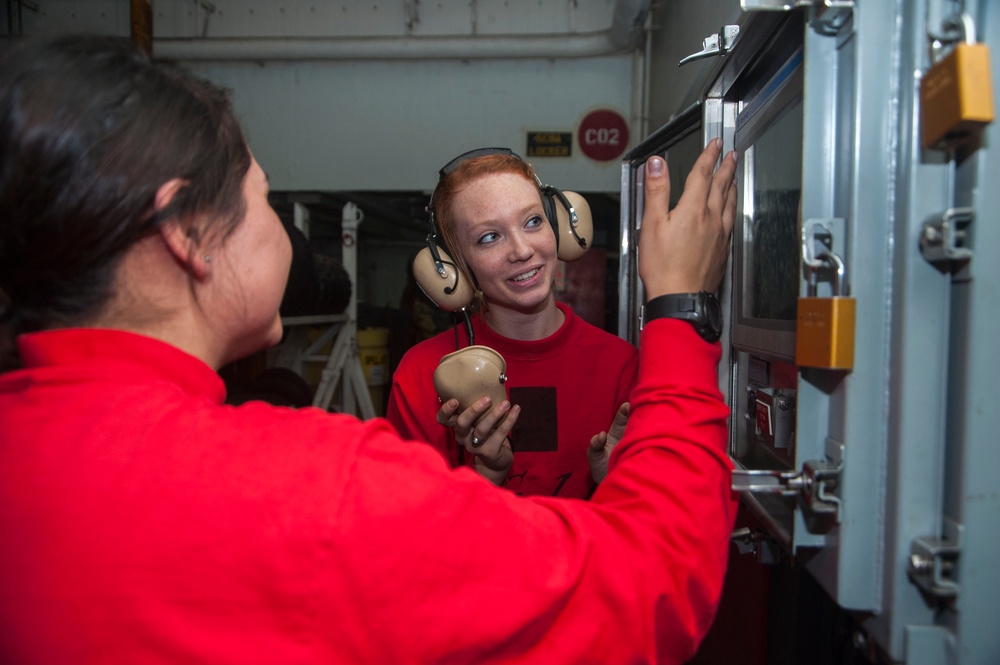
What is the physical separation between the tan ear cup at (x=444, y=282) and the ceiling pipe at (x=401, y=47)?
110 inches

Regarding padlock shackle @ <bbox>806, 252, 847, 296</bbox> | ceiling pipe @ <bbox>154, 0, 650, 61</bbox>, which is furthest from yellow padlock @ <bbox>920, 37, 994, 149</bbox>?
ceiling pipe @ <bbox>154, 0, 650, 61</bbox>

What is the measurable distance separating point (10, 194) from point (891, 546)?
0.96 meters

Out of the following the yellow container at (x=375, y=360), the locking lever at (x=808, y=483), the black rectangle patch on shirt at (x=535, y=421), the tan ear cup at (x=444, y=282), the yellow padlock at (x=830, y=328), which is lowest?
the yellow container at (x=375, y=360)

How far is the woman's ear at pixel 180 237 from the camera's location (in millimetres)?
595

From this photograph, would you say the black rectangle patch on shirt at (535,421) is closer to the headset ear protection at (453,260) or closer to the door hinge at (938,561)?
the headset ear protection at (453,260)

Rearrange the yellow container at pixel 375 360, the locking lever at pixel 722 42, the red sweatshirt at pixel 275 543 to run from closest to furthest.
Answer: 1. the red sweatshirt at pixel 275 543
2. the locking lever at pixel 722 42
3. the yellow container at pixel 375 360

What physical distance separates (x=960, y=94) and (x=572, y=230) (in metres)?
0.85

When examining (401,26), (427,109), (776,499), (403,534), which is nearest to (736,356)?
(776,499)

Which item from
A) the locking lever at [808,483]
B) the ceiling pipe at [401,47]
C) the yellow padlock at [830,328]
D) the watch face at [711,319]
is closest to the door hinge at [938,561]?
the locking lever at [808,483]

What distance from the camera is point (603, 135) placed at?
3.78m

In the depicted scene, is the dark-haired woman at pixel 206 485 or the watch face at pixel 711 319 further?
the watch face at pixel 711 319

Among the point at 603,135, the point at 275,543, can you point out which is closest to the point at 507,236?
the point at 275,543

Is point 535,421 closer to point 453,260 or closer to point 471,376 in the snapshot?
point 471,376

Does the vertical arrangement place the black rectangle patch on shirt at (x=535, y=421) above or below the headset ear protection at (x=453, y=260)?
below
